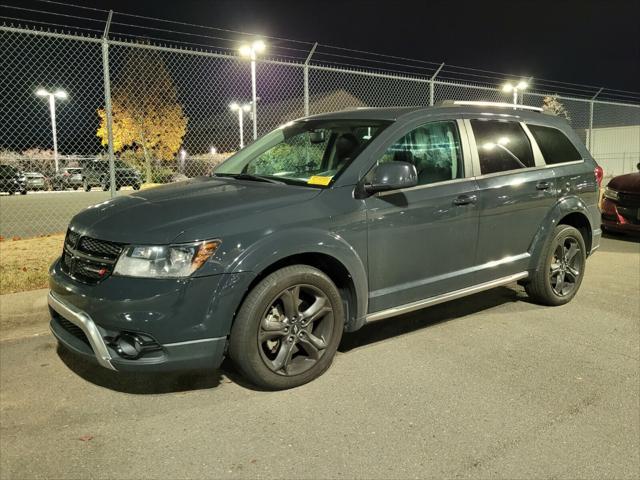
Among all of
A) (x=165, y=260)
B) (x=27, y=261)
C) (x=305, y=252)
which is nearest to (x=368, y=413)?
(x=305, y=252)

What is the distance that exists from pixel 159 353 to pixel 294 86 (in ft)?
20.7

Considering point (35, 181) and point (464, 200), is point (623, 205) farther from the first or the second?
point (35, 181)

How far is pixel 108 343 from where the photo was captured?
3238 millimetres

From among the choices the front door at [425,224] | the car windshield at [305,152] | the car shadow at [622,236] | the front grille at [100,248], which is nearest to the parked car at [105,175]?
the car windshield at [305,152]

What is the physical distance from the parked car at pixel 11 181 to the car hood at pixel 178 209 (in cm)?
763

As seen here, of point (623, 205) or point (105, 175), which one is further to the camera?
point (105, 175)

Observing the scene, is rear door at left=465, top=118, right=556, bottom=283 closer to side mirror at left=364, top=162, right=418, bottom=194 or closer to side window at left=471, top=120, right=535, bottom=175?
side window at left=471, top=120, right=535, bottom=175

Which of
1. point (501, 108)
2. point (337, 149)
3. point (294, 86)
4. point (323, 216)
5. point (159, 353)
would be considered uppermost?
point (294, 86)

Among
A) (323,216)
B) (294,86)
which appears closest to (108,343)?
(323,216)

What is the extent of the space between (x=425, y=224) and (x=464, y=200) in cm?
45

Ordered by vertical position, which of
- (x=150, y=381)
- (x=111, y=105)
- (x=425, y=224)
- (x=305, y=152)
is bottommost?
(x=150, y=381)

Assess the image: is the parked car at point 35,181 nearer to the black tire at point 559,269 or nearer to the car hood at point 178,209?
the car hood at point 178,209

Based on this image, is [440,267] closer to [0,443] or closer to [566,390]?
[566,390]

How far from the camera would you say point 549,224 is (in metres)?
5.11
